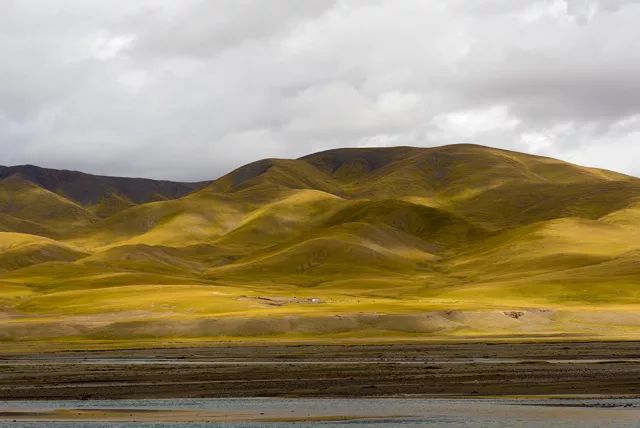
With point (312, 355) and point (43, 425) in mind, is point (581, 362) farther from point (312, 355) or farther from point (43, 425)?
point (43, 425)

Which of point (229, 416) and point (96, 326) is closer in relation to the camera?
point (229, 416)

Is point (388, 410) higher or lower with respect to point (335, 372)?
higher

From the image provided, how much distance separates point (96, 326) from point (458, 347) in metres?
41.7

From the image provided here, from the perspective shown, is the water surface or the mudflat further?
the mudflat

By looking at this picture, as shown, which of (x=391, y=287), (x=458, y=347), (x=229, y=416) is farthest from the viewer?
(x=391, y=287)

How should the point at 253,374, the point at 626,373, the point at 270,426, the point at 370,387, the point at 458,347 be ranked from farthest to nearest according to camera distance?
the point at 458,347, the point at 253,374, the point at 626,373, the point at 370,387, the point at 270,426

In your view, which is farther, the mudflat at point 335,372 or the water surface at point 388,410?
the mudflat at point 335,372

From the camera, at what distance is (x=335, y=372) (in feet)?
195

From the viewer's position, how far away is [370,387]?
5112 cm

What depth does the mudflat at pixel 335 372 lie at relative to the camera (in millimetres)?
50188

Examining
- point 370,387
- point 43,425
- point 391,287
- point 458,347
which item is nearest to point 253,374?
point 370,387

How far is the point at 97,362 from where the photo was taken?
72.6m

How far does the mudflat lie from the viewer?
50188mm

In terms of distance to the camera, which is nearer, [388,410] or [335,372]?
[388,410]
